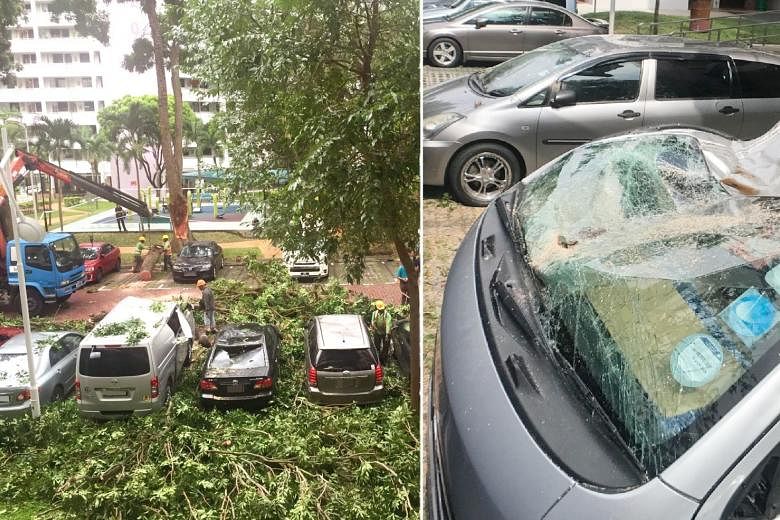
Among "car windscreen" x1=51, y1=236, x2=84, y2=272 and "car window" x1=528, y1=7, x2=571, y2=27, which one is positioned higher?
"car window" x1=528, y1=7, x2=571, y2=27

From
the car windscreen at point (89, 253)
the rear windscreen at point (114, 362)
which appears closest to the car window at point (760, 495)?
the rear windscreen at point (114, 362)

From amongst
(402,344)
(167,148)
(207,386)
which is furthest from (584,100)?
(207,386)

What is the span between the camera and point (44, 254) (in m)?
2.03

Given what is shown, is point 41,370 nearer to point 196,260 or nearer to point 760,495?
point 196,260

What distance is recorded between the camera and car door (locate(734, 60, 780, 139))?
4.26 ft

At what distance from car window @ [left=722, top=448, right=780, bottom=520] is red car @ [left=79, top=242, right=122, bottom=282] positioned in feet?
5.66

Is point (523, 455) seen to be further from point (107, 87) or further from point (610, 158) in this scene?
point (107, 87)

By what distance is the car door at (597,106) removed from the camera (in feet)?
4.51

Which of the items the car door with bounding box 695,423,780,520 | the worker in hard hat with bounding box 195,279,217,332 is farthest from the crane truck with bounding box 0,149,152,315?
the car door with bounding box 695,423,780,520

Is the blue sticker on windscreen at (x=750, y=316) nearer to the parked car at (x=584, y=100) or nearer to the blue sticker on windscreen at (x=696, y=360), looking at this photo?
the blue sticker on windscreen at (x=696, y=360)

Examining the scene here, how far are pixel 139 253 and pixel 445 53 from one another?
1.03m

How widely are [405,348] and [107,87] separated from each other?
1084mm

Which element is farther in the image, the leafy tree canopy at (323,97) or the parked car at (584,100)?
the leafy tree canopy at (323,97)

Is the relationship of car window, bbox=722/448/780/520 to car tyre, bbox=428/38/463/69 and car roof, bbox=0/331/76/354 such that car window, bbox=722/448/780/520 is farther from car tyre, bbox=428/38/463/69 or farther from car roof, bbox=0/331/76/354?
car roof, bbox=0/331/76/354
